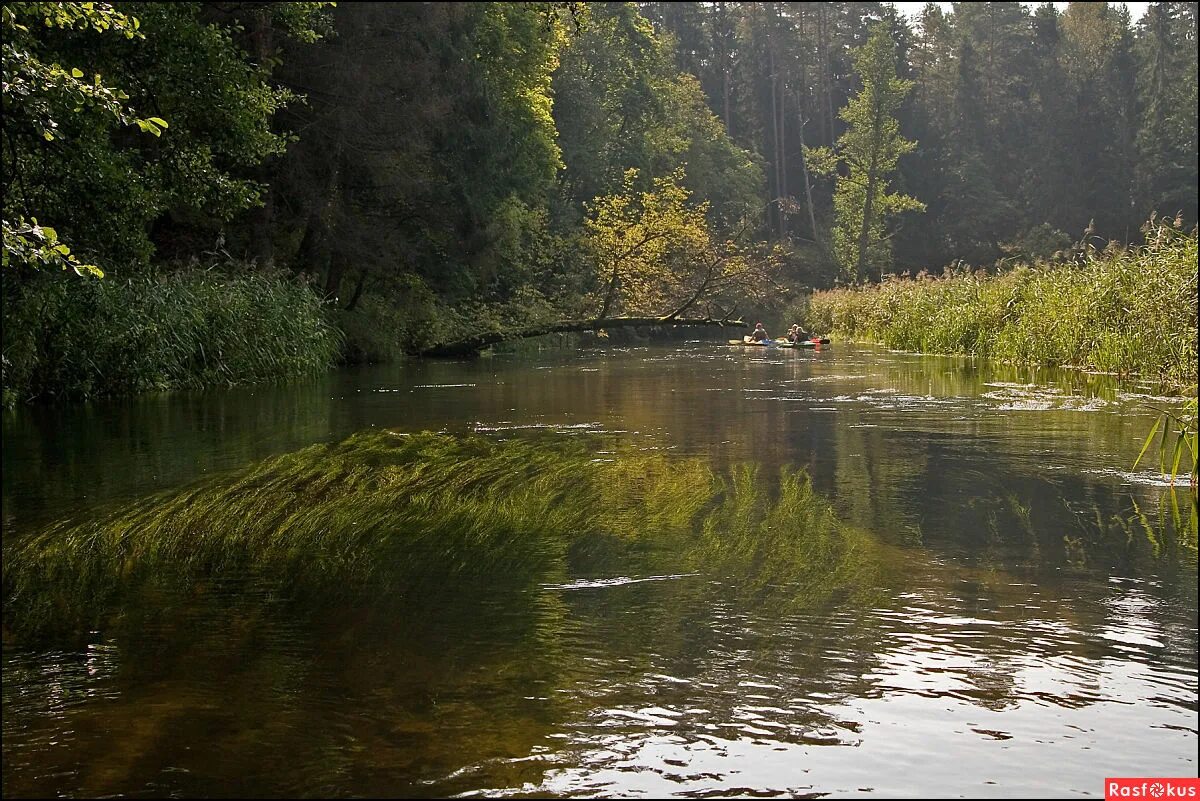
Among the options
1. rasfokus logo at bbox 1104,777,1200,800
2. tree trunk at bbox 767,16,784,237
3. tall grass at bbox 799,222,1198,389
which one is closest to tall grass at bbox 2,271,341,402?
tall grass at bbox 799,222,1198,389

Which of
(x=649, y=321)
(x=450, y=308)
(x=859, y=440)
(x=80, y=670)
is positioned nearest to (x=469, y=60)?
(x=450, y=308)

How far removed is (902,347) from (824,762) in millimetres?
30696

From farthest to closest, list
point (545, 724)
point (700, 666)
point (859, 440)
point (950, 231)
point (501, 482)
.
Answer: point (950, 231)
point (859, 440)
point (501, 482)
point (700, 666)
point (545, 724)

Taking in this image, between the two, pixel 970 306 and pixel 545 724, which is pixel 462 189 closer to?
pixel 970 306

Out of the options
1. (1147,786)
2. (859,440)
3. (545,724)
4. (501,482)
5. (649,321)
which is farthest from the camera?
(649,321)

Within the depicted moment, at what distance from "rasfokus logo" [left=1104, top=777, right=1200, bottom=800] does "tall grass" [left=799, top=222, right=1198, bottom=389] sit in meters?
13.5

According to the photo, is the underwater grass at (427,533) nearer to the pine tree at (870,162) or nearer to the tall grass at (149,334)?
Result: the tall grass at (149,334)

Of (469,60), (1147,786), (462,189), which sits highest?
(469,60)

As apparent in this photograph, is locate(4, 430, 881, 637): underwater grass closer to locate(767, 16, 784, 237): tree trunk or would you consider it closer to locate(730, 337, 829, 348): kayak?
locate(730, 337, 829, 348): kayak

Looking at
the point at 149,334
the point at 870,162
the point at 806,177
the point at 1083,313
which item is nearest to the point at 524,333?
the point at 149,334

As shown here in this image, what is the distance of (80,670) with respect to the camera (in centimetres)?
503

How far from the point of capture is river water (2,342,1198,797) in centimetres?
399

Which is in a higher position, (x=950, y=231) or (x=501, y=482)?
(x=950, y=231)

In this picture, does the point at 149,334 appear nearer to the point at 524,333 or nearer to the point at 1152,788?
the point at 524,333
